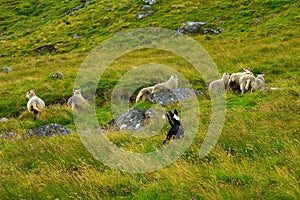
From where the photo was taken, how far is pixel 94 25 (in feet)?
191

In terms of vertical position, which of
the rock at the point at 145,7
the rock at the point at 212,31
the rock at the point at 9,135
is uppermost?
the rock at the point at 9,135

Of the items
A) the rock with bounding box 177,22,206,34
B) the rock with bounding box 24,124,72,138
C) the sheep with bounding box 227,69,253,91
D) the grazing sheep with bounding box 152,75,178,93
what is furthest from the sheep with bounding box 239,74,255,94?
the rock with bounding box 177,22,206,34

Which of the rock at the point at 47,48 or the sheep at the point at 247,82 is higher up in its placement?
the sheep at the point at 247,82

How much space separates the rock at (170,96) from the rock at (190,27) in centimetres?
2935

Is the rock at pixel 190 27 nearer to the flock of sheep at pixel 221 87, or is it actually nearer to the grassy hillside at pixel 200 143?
the grassy hillside at pixel 200 143

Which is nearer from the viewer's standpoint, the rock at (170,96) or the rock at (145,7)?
the rock at (170,96)

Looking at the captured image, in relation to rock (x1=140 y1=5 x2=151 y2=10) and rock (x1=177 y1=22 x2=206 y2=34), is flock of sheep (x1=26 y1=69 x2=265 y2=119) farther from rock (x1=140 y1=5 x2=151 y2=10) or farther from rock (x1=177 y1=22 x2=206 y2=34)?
rock (x1=140 y1=5 x2=151 y2=10)

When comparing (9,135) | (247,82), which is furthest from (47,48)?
(247,82)

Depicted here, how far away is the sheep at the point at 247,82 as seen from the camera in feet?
56.3

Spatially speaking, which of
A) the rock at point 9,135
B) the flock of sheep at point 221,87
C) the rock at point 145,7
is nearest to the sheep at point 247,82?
the flock of sheep at point 221,87

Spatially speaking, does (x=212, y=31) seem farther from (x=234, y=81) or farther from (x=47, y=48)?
(x=234, y=81)

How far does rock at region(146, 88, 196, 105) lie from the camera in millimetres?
15404

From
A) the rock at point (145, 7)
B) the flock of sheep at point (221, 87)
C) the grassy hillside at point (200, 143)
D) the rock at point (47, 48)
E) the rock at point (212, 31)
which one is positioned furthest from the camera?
the rock at point (145, 7)

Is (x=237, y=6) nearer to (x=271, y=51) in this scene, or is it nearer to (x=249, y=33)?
(x=249, y=33)
